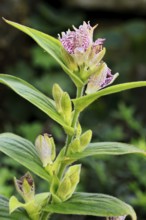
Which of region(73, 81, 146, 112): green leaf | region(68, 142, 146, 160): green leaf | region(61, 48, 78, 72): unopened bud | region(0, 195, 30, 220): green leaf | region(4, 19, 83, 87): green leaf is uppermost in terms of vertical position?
region(4, 19, 83, 87): green leaf

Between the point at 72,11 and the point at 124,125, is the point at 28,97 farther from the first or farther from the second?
the point at 72,11

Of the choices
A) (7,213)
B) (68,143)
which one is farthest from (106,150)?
(7,213)

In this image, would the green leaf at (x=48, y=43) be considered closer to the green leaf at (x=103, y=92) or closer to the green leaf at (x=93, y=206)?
the green leaf at (x=103, y=92)

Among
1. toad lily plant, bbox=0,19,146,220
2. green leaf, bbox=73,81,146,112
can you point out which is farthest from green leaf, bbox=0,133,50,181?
green leaf, bbox=73,81,146,112

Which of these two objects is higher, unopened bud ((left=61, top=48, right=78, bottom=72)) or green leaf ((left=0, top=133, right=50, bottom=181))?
unopened bud ((left=61, top=48, right=78, bottom=72))

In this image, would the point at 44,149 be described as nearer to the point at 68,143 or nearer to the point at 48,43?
the point at 68,143

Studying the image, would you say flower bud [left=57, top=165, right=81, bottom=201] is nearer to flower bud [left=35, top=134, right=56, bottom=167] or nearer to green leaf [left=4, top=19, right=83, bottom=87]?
flower bud [left=35, top=134, right=56, bottom=167]

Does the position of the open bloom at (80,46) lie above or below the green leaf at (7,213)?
above

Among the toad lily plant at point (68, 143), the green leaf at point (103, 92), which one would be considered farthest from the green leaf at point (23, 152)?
the green leaf at point (103, 92)

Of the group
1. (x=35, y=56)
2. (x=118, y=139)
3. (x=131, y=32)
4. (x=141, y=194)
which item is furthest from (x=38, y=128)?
(x=131, y=32)
